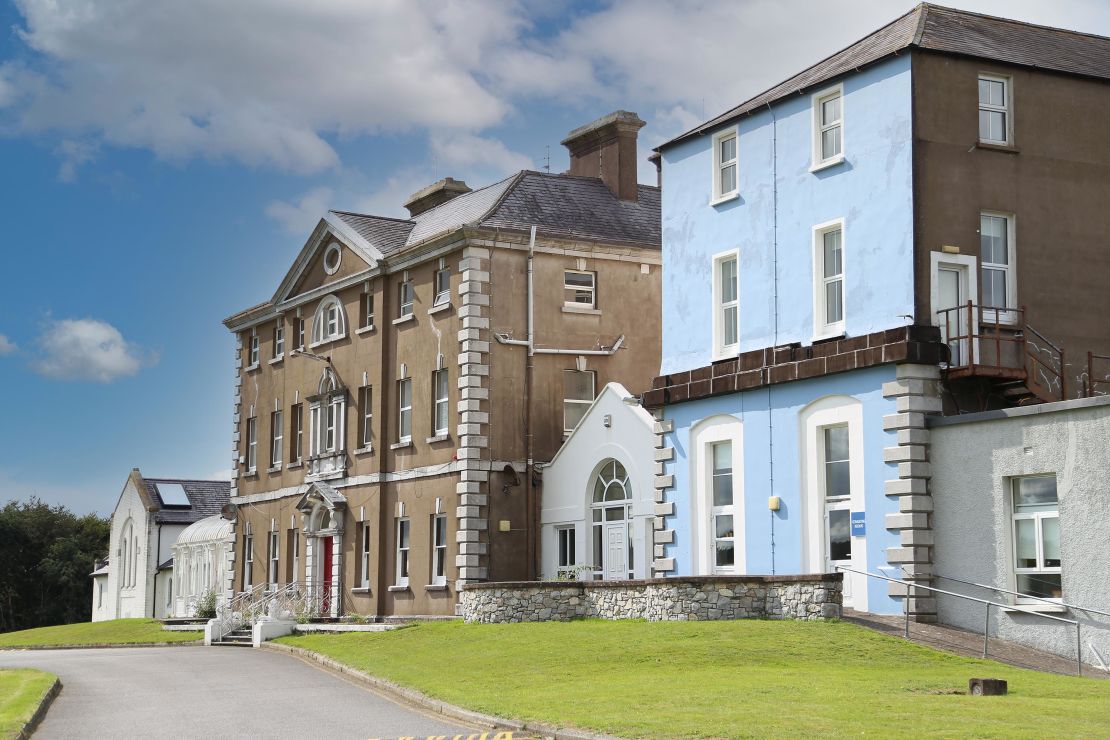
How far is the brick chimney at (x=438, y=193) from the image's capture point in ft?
152

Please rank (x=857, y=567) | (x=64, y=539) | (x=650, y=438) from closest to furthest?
(x=857, y=567)
(x=650, y=438)
(x=64, y=539)

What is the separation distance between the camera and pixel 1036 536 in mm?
23391

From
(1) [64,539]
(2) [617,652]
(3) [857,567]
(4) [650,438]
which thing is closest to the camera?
(2) [617,652]

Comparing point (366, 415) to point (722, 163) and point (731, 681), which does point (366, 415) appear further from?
point (731, 681)

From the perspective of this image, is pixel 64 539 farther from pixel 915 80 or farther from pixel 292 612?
pixel 915 80

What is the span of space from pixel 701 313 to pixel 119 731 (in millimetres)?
16536

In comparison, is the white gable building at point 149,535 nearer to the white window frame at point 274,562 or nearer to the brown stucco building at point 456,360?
the white window frame at point 274,562

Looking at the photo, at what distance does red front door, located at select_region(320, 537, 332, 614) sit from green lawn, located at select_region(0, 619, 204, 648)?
4.06 metres

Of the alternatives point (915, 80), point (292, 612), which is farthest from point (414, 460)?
point (915, 80)

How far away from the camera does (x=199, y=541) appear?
5766 cm

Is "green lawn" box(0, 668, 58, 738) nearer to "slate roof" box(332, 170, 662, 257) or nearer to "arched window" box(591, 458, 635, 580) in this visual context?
"arched window" box(591, 458, 635, 580)

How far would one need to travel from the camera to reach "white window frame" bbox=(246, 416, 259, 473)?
1998 inches

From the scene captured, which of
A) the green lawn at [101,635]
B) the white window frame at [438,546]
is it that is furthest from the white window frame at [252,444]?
the white window frame at [438,546]

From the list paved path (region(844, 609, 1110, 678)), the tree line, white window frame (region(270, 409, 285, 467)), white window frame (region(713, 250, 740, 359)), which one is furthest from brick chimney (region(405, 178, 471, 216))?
the tree line
